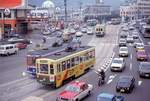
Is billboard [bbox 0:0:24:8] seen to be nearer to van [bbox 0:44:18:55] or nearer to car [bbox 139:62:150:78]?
car [bbox 139:62:150:78]

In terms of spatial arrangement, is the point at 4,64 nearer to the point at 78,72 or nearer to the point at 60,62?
the point at 78,72

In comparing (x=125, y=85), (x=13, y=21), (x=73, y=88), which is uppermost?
(x=13, y=21)

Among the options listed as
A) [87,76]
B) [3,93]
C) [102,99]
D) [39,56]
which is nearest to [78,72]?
[87,76]

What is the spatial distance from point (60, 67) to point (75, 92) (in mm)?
6008

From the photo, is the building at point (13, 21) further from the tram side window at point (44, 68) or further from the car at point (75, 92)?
the car at point (75, 92)

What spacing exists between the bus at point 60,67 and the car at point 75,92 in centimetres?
409

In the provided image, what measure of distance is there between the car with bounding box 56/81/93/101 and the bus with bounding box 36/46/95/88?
4.09m

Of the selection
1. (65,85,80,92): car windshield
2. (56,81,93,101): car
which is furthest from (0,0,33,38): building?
(65,85,80,92): car windshield

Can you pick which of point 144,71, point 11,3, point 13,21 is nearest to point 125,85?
point 144,71

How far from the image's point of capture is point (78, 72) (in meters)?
38.8

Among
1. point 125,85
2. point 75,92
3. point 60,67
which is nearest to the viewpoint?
point 75,92

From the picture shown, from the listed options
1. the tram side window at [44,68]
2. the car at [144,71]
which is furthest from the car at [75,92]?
the car at [144,71]

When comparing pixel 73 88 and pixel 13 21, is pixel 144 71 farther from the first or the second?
pixel 13 21

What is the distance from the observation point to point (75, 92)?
28047mm
